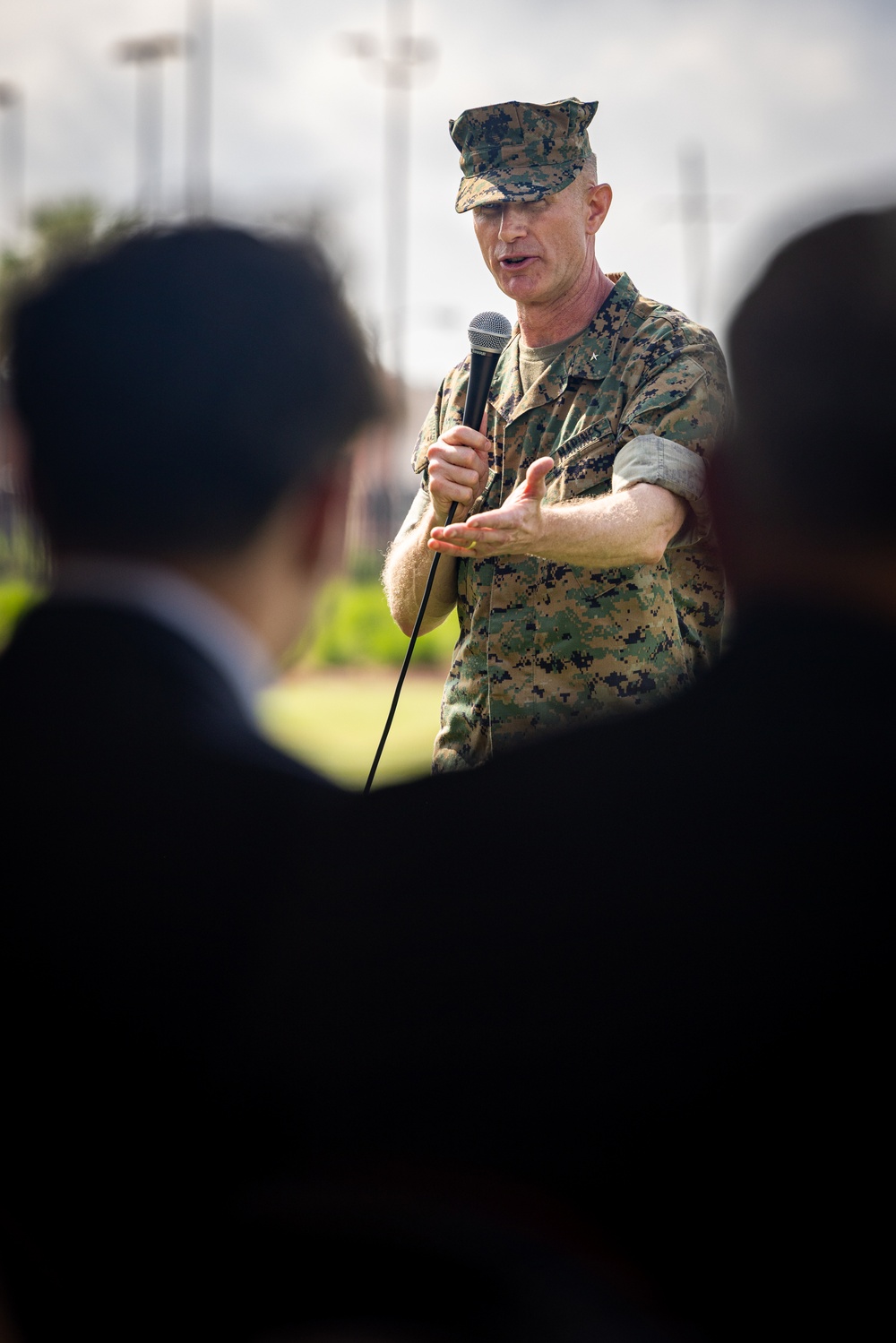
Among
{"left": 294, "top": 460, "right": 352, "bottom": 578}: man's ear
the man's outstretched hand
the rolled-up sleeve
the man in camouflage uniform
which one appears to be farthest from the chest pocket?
{"left": 294, "top": 460, "right": 352, "bottom": 578}: man's ear

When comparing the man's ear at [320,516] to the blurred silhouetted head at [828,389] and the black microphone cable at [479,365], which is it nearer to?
the blurred silhouetted head at [828,389]

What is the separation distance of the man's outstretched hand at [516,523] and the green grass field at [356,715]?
17.9 feet

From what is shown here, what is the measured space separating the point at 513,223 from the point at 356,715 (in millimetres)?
9748

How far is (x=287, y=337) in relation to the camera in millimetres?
1461

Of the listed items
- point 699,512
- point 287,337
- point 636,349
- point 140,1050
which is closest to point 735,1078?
point 140,1050

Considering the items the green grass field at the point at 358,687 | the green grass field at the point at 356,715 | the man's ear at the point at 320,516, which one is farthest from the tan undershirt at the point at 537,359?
the green grass field at the point at 358,687

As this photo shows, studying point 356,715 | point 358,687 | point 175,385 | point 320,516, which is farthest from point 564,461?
point 358,687

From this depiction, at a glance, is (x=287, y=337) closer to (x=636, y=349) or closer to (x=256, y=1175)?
(x=256, y=1175)

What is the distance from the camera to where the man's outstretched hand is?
8.61ft

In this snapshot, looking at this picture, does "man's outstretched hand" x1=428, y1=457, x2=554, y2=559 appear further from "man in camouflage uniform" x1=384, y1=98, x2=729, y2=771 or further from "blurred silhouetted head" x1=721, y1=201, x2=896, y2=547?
"blurred silhouetted head" x1=721, y1=201, x2=896, y2=547

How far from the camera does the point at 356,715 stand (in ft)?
41.4

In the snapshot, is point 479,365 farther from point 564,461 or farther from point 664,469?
point 664,469

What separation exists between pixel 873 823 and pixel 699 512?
5.59 feet

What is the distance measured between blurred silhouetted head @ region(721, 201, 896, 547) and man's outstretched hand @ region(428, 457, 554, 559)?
3.97ft
